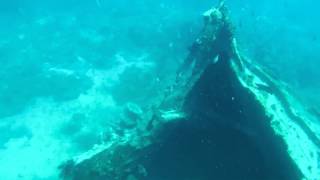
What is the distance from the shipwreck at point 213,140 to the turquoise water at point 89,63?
4.53 m

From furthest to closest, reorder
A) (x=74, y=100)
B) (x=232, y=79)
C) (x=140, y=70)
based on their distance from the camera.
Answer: (x=140, y=70) → (x=74, y=100) → (x=232, y=79)

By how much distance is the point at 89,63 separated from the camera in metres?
23.0

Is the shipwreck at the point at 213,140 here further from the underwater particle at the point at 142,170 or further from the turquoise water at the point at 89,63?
the turquoise water at the point at 89,63

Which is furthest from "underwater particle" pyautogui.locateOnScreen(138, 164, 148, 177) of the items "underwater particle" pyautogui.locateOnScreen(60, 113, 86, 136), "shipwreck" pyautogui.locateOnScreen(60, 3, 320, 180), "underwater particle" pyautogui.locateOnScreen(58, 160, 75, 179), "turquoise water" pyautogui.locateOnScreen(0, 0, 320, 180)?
→ "underwater particle" pyautogui.locateOnScreen(60, 113, 86, 136)

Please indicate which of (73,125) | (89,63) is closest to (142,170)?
(73,125)

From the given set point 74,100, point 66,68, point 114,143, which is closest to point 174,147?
point 114,143

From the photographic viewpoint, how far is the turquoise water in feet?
53.1

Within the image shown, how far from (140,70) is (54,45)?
7.41 m

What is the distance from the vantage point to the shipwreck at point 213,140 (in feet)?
22.6

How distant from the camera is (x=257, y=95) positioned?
6793mm

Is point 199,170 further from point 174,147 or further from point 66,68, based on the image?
point 66,68

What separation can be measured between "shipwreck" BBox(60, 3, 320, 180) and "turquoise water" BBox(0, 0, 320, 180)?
453cm

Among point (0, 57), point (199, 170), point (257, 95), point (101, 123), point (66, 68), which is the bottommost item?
point (199, 170)

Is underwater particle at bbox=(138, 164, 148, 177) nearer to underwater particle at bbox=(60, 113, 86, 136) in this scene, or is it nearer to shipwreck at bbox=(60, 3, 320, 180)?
shipwreck at bbox=(60, 3, 320, 180)
